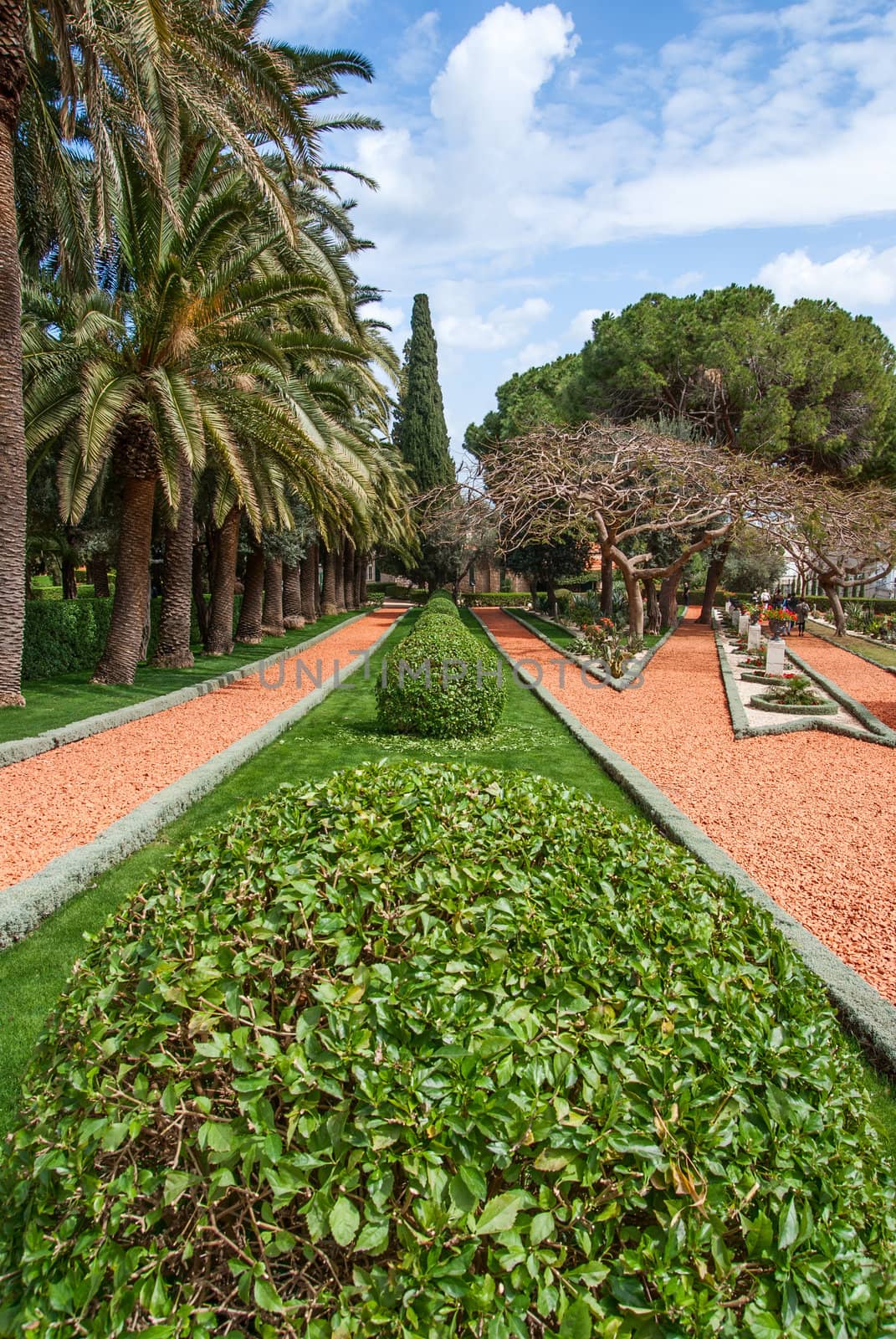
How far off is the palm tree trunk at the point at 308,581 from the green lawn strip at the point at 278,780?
624 inches

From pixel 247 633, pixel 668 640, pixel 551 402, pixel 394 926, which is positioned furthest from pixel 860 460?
pixel 394 926

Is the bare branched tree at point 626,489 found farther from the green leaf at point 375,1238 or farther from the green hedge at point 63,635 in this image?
the green leaf at point 375,1238

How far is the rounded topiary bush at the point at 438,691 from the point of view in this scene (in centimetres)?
947

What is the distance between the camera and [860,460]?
2659cm

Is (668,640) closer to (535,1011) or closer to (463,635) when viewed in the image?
(463,635)

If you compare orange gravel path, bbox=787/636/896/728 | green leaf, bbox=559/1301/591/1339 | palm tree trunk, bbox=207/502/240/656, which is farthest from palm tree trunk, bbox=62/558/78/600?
green leaf, bbox=559/1301/591/1339

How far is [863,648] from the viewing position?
2338 cm

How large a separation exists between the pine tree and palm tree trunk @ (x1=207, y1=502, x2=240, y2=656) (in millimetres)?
23227

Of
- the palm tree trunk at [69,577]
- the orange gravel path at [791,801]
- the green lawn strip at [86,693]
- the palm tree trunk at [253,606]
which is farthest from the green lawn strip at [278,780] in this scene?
the palm tree trunk at [69,577]

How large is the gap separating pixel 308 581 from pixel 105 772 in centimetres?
2313

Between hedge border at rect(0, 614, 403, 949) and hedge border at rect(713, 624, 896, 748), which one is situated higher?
hedge border at rect(713, 624, 896, 748)

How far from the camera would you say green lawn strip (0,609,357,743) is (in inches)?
378

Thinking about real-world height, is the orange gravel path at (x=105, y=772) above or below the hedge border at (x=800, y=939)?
below

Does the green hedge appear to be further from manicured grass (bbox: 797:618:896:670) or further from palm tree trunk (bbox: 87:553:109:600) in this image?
manicured grass (bbox: 797:618:896:670)
